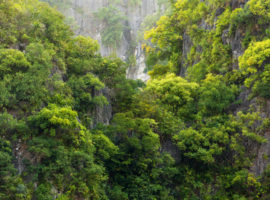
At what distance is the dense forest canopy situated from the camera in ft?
39.1

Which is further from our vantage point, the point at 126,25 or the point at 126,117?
the point at 126,25

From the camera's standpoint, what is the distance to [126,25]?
1810 inches

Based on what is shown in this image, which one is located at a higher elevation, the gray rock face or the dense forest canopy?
the gray rock face

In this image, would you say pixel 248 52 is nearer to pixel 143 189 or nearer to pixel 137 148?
pixel 137 148

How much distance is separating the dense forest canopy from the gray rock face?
22.6 metres

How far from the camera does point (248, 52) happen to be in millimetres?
17109

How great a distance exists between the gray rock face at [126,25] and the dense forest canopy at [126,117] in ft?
74.1

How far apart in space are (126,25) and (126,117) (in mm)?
31910

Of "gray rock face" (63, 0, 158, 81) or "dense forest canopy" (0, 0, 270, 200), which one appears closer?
"dense forest canopy" (0, 0, 270, 200)

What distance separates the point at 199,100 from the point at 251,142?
3.34m

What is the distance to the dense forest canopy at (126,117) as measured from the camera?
11.9 metres

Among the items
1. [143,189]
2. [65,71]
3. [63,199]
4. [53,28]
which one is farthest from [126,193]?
[53,28]

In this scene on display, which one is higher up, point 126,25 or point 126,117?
point 126,25

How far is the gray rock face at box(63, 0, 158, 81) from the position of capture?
43.4m
